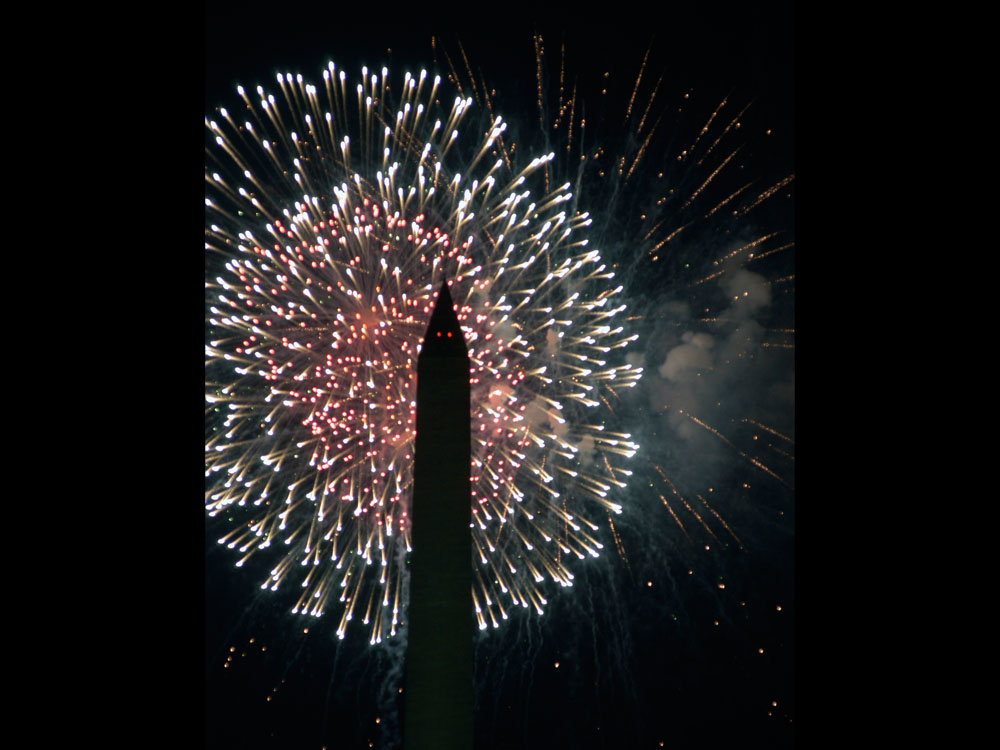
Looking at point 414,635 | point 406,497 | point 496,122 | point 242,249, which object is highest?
point 496,122

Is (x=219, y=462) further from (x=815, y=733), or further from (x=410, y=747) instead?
(x=815, y=733)

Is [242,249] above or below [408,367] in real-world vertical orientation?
above

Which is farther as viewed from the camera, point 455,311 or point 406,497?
point 406,497

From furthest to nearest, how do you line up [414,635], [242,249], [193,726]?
1. [242,249]
2. [414,635]
3. [193,726]

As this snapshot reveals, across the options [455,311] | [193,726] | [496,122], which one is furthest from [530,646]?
[193,726]

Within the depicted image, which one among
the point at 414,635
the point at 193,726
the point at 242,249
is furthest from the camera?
the point at 242,249

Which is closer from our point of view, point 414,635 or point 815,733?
point 815,733

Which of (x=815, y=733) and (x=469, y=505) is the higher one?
(x=469, y=505)

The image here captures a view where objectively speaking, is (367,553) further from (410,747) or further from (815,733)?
(815,733)

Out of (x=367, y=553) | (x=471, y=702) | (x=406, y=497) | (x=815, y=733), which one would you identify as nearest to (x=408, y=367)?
(x=406, y=497)

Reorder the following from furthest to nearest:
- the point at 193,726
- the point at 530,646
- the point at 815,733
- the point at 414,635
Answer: the point at 530,646
the point at 414,635
the point at 815,733
the point at 193,726
